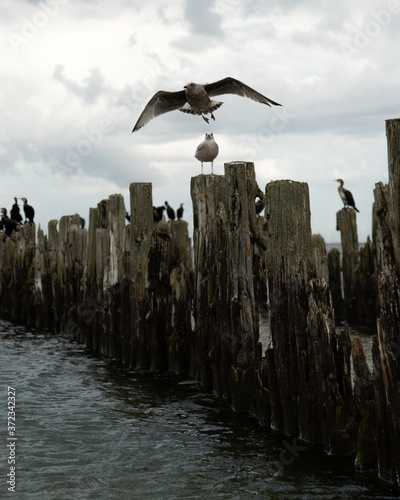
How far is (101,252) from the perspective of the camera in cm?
1377

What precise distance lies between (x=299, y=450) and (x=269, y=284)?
6.16ft

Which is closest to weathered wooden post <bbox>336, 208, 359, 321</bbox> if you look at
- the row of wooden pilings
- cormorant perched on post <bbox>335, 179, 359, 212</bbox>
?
cormorant perched on post <bbox>335, 179, 359, 212</bbox>

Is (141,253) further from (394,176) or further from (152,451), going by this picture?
(394,176)

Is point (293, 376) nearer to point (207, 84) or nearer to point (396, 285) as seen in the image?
point (396, 285)

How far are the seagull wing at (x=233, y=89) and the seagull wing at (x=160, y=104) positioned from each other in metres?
0.60

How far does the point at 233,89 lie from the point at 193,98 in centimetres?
78

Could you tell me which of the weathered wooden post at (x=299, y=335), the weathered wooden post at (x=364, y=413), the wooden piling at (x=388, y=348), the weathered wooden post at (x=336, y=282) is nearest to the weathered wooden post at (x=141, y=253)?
the weathered wooden post at (x=299, y=335)

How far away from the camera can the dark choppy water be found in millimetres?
6484

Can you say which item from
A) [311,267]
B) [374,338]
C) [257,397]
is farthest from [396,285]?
[257,397]

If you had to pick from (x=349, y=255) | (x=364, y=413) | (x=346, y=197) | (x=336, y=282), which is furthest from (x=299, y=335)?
(x=346, y=197)

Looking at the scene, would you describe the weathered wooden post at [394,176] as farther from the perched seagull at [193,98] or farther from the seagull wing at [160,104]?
the seagull wing at [160,104]

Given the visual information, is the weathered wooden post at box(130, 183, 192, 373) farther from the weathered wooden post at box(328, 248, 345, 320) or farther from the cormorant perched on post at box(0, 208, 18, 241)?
the cormorant perched on post at box(0, 208, 18, 241)

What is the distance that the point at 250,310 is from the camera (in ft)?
27.8

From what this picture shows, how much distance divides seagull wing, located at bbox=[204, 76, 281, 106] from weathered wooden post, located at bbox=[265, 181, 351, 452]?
3933 mm
